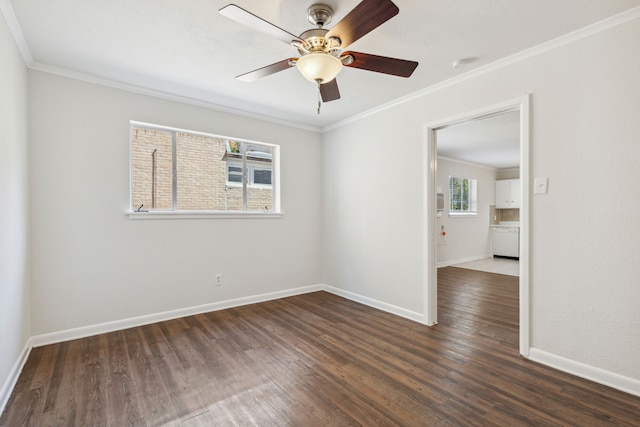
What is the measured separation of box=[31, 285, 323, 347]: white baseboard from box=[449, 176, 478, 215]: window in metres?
4.73

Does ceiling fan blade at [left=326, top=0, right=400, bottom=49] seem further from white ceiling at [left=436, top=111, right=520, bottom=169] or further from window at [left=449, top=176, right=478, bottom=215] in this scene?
window at [left=449, top=176, right=478, bottom=215]

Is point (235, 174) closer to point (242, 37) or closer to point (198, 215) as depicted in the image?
point (198, 215)

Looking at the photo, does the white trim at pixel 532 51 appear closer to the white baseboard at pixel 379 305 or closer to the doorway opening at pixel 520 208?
the doorway opening at pixel 520 208

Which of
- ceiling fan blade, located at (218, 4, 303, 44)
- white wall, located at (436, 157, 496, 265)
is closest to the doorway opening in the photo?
Result: ceiling fan blade, located at (218, 4, 303, 44)

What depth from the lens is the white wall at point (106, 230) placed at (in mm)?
2752

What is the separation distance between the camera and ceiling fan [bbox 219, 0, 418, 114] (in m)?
1.51

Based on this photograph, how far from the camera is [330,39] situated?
1.80 m

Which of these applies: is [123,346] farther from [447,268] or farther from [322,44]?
[447,268]

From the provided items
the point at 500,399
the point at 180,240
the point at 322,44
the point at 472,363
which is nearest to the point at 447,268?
the point at 472,363

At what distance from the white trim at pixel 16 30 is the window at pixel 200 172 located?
1.08 m

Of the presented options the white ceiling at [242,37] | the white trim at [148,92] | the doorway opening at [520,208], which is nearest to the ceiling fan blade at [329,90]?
the white ceiling at [242,37]

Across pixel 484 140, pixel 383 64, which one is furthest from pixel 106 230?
pixel 484 140

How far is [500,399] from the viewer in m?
1.93

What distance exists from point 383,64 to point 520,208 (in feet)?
5.25
